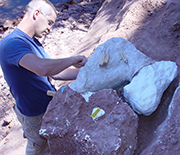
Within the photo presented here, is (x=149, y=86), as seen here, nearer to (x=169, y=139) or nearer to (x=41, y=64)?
(x=169, y=139)

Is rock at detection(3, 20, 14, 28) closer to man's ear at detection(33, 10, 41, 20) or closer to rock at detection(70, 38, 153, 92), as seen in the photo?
man's ear at detection(33, 10, 41, 20)

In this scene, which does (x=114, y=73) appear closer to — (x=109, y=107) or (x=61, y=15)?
(x=109, y=107)

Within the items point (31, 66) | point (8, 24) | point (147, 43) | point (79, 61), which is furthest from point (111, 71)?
point (8, 24)

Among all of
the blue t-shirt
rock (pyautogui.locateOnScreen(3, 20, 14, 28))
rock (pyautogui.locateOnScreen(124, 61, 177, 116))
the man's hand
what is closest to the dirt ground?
rock (pyautogui.locateOnScreen(124, 61, 177, 116))

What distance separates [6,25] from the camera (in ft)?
27.3

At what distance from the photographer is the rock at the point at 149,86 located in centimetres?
166

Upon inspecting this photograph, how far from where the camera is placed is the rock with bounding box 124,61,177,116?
5.45 feet

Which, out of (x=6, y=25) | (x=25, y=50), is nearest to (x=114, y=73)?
(x=25, y=50)

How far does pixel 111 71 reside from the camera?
6.74 feet

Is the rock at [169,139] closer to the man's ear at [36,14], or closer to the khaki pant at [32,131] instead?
the khaki pant at [32,131]

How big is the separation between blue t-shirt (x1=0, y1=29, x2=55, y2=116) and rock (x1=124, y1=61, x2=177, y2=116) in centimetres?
104

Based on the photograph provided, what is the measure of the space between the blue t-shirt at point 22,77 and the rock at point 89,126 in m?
0.38

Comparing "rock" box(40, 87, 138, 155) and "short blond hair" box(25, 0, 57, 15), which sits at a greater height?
"short blond hair" box(25, 0, 57, 15)

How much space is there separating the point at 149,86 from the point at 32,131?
154cm
